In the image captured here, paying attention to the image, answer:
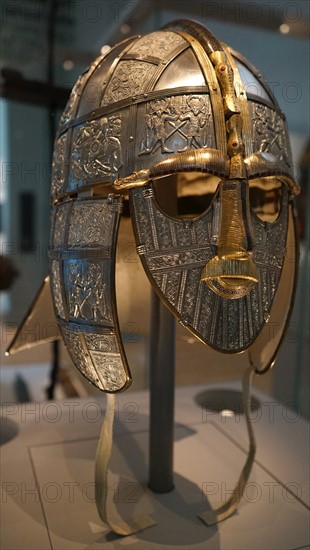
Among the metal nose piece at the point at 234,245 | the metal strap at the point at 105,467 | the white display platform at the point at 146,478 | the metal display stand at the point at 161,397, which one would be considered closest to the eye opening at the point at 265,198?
the metal display stand at the point at 161,397

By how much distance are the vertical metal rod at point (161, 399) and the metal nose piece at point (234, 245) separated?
1.31ft

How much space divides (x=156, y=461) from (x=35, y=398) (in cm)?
97

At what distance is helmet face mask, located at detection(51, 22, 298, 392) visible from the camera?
2.99ft

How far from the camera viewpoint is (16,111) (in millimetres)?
1969

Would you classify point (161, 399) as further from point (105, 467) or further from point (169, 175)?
point (169, 175)

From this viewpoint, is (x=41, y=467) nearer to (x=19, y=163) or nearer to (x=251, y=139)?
(x=251, y=139)

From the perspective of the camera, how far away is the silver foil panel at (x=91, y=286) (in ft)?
3.21

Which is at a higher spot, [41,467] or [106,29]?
[106,29]

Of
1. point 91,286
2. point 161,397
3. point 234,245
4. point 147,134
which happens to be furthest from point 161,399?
point 147,134

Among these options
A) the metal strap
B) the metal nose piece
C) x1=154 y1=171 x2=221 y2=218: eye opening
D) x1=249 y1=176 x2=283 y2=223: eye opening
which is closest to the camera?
the metal nose piece

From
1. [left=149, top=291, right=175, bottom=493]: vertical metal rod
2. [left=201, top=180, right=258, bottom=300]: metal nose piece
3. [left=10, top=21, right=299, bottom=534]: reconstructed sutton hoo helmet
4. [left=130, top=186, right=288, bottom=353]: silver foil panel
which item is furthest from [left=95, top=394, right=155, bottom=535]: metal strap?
[left=201, top=180, right=258, bottom=300]: metal nose piece

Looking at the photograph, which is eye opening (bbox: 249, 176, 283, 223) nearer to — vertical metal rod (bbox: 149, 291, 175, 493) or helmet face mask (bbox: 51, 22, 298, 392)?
helmet face mask (bbox: 51, 22, 298, 392)

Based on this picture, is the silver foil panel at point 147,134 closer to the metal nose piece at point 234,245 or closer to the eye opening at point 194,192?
the metal nose piece at point 234,245

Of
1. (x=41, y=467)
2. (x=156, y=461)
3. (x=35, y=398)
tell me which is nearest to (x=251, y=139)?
(x=156, y=461)
